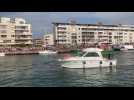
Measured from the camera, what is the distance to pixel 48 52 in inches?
1048

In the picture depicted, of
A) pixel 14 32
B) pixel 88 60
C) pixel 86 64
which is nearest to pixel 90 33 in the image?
pixel 88 60

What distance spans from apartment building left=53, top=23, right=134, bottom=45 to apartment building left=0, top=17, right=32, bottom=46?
397 centimetres

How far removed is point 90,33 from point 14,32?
945 centimetres

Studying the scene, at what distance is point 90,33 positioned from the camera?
61.4 ft

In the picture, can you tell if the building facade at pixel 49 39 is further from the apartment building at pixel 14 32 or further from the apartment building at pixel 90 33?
the apartment building at pixel 90 33

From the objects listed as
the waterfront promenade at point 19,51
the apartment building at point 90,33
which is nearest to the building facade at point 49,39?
the waterfront promenade at point 19,51

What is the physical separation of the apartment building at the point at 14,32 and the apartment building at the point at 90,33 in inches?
156

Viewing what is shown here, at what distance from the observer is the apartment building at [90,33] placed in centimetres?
1806

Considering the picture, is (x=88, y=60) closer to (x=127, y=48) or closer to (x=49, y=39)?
(x=127, y=48)

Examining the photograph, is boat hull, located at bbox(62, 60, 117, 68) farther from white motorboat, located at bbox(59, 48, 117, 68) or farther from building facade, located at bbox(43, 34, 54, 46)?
building facade, located at bbox(43, 34, 54, 46)
